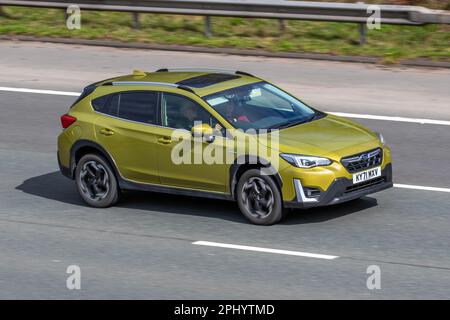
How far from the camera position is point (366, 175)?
12.8m

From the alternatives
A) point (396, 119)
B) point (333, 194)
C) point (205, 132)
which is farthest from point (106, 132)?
point (396, 119)

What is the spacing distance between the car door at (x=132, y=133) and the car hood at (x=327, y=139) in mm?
1526

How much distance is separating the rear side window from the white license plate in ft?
8.24

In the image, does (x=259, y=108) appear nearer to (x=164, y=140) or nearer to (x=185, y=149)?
(x=185, y=149)

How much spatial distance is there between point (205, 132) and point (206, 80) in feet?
3.91

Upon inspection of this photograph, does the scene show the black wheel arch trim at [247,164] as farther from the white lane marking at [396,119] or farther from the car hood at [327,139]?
the white lane marking at [396,119]

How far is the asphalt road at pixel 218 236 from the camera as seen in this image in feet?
35.9

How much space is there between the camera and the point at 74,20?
23859 millimetres

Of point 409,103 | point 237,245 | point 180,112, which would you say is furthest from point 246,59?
point 237,245

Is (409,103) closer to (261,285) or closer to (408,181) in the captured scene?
(408,181)

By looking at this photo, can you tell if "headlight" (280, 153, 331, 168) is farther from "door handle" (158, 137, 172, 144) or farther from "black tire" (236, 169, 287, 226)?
"door handle" (158, 137, 172, 144)

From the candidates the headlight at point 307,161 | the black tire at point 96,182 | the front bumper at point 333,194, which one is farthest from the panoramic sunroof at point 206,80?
the front bumper at point 333,194

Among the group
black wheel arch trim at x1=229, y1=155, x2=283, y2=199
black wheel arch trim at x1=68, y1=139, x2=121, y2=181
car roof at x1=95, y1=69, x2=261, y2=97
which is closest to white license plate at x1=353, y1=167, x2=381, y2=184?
black wheel arch trim at x1=229, y1=155, x2=283, y2=199

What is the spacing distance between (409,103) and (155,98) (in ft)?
19.8
